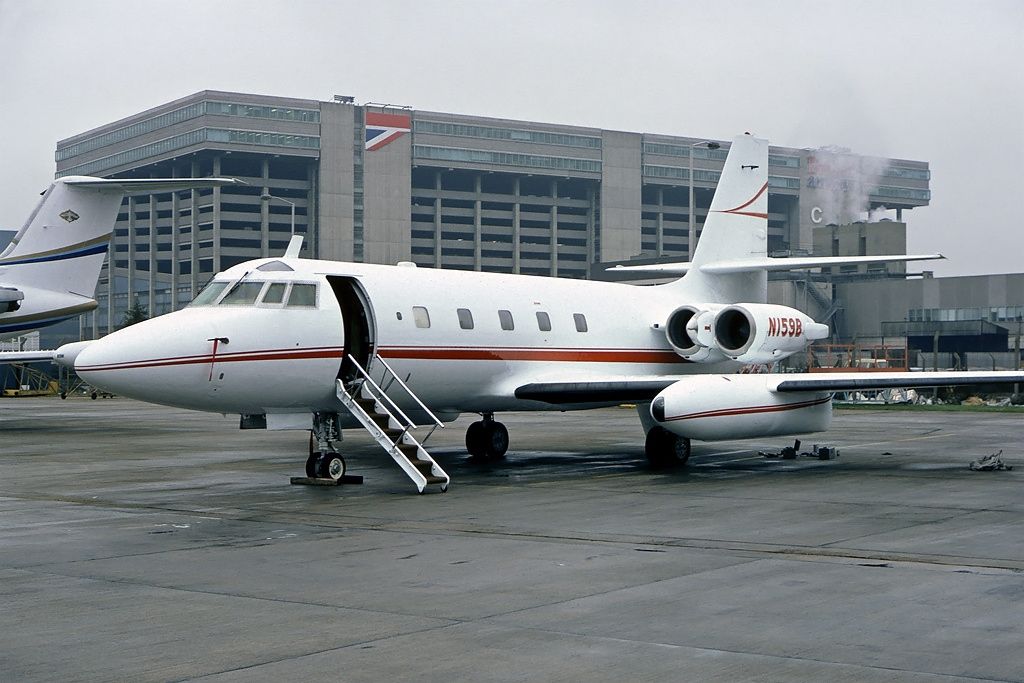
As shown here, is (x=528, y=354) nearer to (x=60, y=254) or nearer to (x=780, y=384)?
(x=780, y=384)

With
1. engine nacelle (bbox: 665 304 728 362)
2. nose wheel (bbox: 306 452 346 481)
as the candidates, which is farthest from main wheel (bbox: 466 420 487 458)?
nose wheel (bbox: 306 452 346 481)

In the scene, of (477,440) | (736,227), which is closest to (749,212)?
(736,227)

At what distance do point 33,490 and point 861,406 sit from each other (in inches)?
1403

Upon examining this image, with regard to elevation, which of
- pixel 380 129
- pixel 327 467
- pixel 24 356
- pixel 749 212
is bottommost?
pixel 327 467

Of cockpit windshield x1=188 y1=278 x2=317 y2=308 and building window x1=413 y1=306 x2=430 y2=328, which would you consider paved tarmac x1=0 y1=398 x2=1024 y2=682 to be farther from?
cockpit windshield x1=188 y1=278 x2=317 y2=308

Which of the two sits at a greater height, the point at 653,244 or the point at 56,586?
the point at 653,244

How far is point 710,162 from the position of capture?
14800cm

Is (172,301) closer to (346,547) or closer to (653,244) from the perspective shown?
(653,244)

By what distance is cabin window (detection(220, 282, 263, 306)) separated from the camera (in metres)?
17.3

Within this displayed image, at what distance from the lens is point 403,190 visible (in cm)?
13412

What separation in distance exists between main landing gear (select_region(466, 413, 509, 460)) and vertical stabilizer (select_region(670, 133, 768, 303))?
5309 millimetres

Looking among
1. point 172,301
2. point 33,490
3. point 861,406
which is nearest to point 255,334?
point 33,490

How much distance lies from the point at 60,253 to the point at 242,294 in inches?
701

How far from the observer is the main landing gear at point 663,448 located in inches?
815
